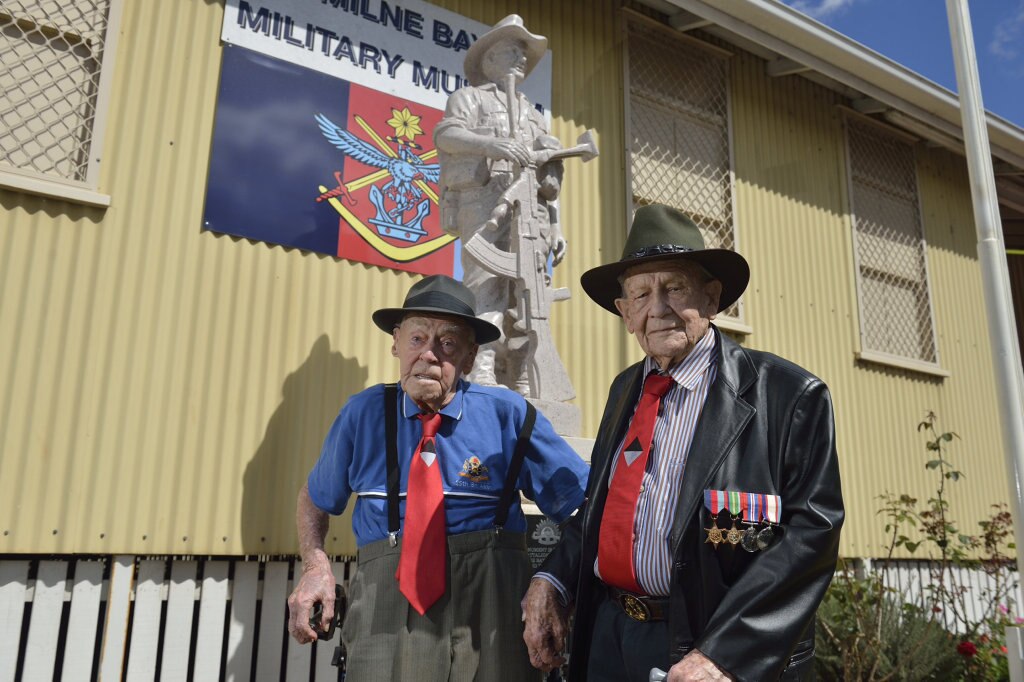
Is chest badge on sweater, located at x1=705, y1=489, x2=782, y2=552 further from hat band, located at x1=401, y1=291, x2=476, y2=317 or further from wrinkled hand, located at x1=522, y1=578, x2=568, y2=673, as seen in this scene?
hat band, located at x1=401, y1=291, x2=476, y2=317

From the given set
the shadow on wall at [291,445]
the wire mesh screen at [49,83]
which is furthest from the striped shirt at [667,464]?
the wire mesh screen at [49,83]

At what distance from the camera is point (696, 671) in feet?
5.04

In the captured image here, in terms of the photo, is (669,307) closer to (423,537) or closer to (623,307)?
(623,307)

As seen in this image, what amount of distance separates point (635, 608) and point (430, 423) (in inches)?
35.9

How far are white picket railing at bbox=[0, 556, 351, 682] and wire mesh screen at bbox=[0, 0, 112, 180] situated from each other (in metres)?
2.36

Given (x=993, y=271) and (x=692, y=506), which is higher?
(x=993, y=271)

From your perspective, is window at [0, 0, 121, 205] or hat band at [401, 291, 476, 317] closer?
hat band at [401, 291, 476, 317]

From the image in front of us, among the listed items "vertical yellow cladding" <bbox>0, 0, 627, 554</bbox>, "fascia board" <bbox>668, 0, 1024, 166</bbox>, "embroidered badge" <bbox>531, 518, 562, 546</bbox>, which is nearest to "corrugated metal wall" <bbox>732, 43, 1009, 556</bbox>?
"fascia board" <bbox>668, 0, 1024, 166</bbox>

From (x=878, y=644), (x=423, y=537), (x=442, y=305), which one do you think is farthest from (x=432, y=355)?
(x=878, y=644)

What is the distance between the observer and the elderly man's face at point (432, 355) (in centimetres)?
250

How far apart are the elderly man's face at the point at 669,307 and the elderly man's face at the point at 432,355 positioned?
2.35 ft

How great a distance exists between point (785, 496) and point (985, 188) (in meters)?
2.99

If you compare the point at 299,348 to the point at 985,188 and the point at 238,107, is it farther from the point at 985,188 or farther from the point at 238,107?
the point at 985,188

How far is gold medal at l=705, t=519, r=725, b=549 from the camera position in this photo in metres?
1.67
